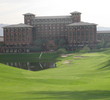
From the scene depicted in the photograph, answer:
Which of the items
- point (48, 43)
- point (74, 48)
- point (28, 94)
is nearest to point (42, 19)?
point (48, 43)

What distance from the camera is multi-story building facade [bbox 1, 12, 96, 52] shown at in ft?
472

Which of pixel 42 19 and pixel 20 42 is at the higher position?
pixel 42 19

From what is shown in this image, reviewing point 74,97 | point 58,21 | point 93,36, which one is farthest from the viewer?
point 58,21

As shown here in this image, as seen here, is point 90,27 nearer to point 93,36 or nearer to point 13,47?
point 93,36

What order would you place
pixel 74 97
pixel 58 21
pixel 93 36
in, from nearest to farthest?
pixel 74 97 < pixel 93 36 < pixel 58 21

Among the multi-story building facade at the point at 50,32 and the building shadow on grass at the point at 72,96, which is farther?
the multi-story building facade at the point at 50,32

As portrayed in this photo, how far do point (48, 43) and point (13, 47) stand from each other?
20.2m

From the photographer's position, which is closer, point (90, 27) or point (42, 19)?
point (90, 27)

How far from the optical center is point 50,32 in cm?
15475

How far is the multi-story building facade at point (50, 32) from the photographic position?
144000 millimetres

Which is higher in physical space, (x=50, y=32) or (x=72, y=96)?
(x=72, y=96)

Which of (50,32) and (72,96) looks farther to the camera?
(50,32)

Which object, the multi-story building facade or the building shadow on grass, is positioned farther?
the multi-story building facade

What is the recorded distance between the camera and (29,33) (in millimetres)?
148750
